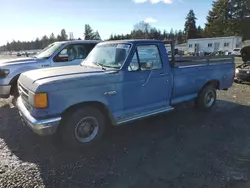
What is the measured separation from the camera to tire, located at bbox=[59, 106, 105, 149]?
3.69 metres

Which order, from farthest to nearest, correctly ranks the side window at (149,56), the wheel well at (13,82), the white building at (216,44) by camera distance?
the white building at (216,44), the wheel well at (13,82), the side window at (149,56)

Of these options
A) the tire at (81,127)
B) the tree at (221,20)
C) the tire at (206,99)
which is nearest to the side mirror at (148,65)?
the tire at (81,127)

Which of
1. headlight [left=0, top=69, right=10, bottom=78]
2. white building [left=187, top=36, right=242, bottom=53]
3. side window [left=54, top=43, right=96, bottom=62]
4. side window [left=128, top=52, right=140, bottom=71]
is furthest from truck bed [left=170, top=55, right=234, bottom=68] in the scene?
white building [left=187, top=36, right=242, bottom=53]

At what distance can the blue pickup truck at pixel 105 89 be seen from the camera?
344 centimetres

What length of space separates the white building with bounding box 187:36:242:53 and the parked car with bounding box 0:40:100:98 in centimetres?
3878

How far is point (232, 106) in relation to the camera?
6797mm

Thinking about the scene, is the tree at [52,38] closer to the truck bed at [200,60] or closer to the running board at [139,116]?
the truck bed at [200,60]

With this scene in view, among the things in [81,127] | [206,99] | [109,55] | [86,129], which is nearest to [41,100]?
[81,127]

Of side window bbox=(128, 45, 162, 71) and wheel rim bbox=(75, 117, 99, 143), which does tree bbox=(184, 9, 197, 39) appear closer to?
side window bbox=(128, 45, 162, 71)

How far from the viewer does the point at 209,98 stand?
6.35m

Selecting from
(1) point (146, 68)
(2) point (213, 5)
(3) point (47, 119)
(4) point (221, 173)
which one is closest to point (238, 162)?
(4) point (221, 173)

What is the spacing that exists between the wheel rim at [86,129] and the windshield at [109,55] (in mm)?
1157

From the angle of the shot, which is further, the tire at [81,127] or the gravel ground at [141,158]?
the tire at [81,127]

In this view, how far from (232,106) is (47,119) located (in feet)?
18.7
